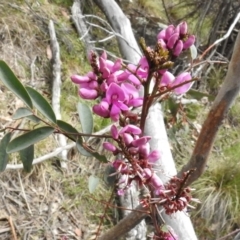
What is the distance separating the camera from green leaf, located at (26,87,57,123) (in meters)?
0.77

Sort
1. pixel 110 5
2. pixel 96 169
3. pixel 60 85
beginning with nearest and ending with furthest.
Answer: pixel 96 169 → pixel 60 85 → pixel 110 5

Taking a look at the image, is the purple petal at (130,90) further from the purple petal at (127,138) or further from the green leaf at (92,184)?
the green leaf at (92,184)

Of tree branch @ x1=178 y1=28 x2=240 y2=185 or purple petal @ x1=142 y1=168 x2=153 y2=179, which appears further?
tree branch @ x1=178 y1=28 x2=240 y2=185

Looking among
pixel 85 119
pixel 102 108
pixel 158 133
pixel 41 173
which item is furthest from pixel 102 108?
pixel 41 173

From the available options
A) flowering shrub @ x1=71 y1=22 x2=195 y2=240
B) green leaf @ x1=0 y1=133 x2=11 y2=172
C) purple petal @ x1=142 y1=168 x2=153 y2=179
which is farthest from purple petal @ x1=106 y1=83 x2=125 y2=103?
green leaf @ x1=0 y1=133 x2=11 y2=172

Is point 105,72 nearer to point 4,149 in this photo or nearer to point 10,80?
point 10,80

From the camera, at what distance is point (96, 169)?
2.07 m

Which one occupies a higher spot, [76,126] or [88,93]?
[88,93]

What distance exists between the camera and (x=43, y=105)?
2.54 feet

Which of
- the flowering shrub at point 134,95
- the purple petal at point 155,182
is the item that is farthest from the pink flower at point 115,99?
the purple petal at point 155,182

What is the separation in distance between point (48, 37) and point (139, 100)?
5.85 feet

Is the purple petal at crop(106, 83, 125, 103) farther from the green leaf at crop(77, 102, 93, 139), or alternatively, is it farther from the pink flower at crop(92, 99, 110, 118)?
the green leaf at crop(77, 102, 93, 139)

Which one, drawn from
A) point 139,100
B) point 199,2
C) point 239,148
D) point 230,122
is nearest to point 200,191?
point 239,148

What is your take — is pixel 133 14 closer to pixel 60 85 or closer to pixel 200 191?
pixel 60 85
